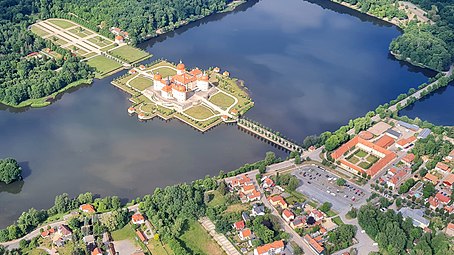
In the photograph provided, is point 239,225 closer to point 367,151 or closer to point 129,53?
point 367,151

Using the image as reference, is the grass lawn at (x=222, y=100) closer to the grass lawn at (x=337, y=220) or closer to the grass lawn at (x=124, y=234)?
the grass lawn at (x=337, y=220)

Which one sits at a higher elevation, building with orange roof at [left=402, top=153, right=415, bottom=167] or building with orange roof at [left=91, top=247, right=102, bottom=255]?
building with orange roof at [left=402, top=153, right=415, bottom=167]

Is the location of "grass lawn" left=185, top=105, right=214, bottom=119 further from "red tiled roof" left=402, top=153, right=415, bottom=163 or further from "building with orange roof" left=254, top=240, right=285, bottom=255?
"building with orange roof" left=254, top=240, right=285, bottom=255

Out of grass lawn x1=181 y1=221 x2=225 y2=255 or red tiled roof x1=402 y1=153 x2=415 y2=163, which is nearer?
grass lawn x1=181 y1=221 x2=225 y2=255

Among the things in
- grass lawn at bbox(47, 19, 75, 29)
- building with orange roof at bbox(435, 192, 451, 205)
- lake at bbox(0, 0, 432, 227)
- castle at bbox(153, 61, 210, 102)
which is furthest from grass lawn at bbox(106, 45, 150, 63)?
building with orange roof at bbox(435, 192, 451, 205)

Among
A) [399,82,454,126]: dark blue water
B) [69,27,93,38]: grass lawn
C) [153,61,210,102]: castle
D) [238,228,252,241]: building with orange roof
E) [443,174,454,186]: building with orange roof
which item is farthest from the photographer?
[69,27,93,38]: grass lawn

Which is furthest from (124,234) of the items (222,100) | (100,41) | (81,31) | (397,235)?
(81,31)

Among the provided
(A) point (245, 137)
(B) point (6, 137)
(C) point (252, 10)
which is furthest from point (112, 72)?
(C) point (252, 10)
